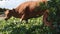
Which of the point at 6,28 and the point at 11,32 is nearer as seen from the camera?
the point at 11,32

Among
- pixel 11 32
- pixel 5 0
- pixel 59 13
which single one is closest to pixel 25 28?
pixel 11 32

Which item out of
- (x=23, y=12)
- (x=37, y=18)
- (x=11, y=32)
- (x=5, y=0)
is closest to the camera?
(x=11, y=32)

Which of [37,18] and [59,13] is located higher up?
[59,13]

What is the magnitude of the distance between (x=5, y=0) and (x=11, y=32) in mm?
7687

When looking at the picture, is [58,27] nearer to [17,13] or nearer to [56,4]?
[56,4]

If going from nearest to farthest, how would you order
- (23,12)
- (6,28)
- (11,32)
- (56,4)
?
(56,4), (11,32), (6,28), (23,12)

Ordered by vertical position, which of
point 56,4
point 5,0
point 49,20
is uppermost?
point 56,4

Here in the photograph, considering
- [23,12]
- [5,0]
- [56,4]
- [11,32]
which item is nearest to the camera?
[56,4]

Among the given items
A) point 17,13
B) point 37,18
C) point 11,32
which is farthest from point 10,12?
point 11,32

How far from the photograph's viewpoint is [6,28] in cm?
769

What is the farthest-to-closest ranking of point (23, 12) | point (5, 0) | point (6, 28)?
point (5, 0)
point (23, 12)
point (6, 28)

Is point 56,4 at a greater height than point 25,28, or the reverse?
point 56,4

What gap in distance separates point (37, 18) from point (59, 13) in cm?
372

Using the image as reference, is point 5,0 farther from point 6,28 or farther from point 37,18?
point 6,28
